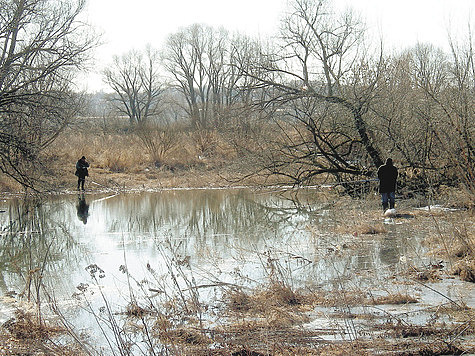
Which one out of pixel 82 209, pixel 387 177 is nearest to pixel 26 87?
pixel 82 209

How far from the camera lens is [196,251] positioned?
1216 cm

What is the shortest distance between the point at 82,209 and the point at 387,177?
12.1m

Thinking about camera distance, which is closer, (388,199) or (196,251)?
(196,251)

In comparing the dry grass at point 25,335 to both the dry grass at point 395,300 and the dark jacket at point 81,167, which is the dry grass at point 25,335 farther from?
the dark jacket at point 81,167

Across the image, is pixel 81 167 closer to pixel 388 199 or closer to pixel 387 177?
pixel 388 199

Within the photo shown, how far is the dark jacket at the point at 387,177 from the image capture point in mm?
16766

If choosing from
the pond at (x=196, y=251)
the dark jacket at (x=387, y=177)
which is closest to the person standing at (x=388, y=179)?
the dark jacket at (x=387, y=177)

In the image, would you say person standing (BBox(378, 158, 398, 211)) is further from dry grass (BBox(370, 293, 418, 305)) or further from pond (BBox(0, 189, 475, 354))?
dry grass (BBox(370, 293, 418, 305))

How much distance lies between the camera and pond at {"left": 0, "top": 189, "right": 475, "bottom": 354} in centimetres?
824

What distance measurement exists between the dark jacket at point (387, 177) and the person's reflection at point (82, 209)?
9.24 m

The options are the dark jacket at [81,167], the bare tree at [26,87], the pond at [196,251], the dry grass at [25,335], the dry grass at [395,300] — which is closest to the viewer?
the dry grass at [25,335]

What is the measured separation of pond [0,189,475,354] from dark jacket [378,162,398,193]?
858mm

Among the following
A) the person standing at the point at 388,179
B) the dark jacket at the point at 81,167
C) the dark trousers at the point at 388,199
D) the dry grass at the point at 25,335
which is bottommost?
the dry grass at the point at 25,335

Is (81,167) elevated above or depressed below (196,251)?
above
